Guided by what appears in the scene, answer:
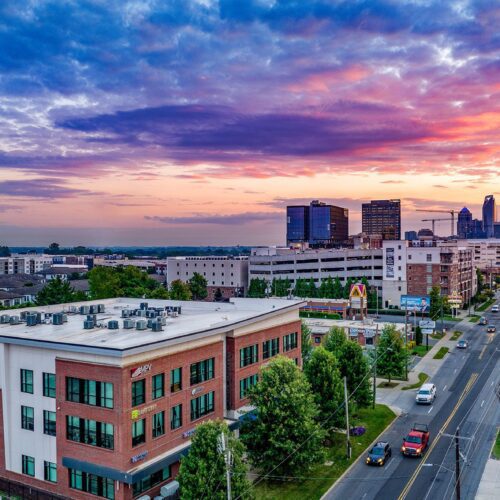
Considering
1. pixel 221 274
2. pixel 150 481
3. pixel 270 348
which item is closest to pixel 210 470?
pixel 150 481

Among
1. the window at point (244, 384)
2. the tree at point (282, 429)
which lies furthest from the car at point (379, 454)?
the window at point (244, 384)

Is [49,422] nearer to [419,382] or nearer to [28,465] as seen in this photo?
[28,465]

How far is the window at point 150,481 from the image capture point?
129ft

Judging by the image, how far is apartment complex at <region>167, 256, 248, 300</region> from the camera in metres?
180

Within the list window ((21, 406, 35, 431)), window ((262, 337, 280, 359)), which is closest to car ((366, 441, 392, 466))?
window ((262, 337, 280, 359))

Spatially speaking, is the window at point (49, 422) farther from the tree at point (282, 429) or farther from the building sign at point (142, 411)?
the tree at point (282, 429)

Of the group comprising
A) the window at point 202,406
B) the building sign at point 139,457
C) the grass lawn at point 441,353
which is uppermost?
the window at point 202,406

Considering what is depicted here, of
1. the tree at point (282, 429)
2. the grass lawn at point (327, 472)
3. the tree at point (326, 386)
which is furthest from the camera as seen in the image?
the tree at point (326, 386)

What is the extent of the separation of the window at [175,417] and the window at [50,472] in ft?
30.3

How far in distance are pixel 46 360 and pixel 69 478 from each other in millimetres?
8851

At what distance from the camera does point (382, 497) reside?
1604 inches

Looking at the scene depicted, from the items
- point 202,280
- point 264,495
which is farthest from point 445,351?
point 202,280

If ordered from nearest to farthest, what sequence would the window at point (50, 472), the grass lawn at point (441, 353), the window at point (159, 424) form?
the window at point (159, 424) < the window at point (50, 472) < the grass lawn at point (441, 353)

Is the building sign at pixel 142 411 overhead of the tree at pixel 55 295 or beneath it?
beneath
